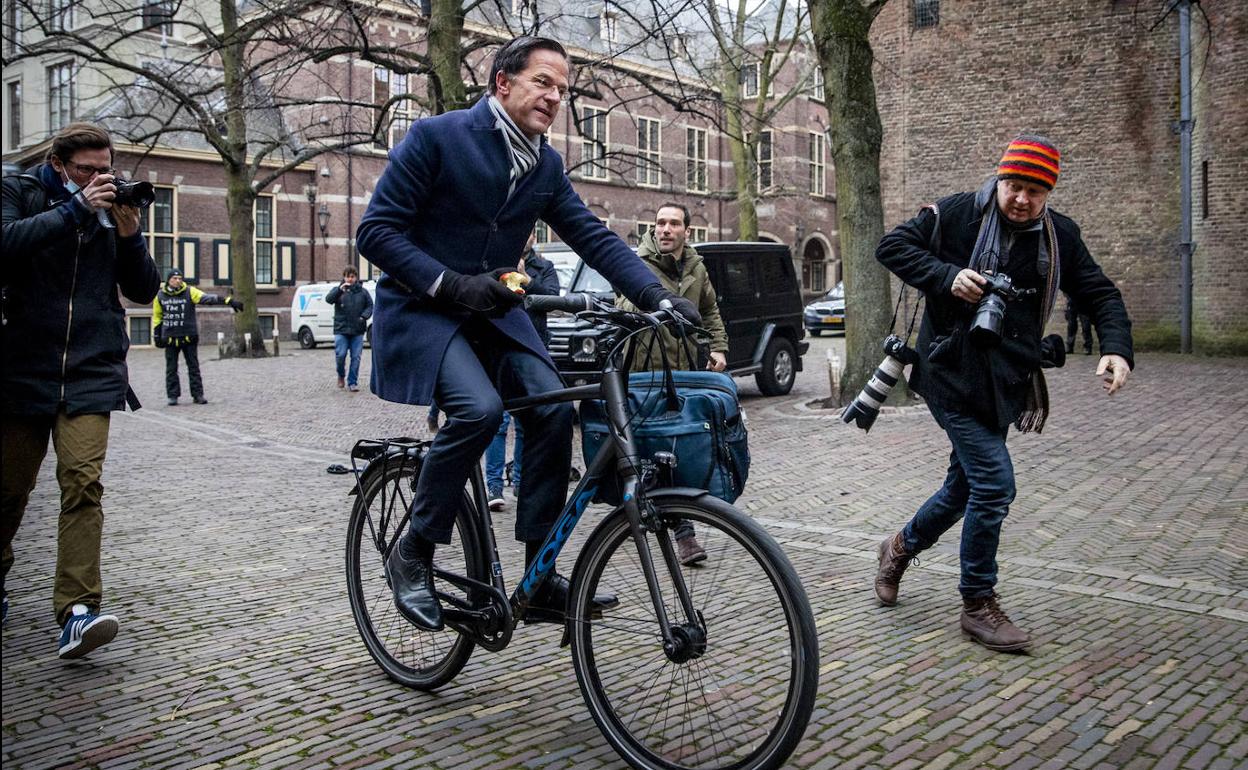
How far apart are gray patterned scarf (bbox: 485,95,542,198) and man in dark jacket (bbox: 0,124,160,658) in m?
1.62

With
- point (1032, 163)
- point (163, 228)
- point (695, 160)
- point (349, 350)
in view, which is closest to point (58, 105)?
point (163, 228)

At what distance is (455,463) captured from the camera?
11.2 feet

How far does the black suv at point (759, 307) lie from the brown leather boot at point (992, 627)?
29.9 feet

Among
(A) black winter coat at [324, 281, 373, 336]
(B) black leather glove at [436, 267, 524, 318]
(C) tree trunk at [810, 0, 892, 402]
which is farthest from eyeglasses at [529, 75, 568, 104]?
(A) black winter coat at [324, 281, 373, 336]

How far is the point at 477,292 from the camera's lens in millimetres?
3244

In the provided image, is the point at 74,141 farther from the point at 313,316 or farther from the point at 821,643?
the point at 313,316

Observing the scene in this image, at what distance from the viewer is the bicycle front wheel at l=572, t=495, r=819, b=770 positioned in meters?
2.80

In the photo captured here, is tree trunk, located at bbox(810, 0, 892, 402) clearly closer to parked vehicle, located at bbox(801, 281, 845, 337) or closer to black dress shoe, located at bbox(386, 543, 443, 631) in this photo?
black dress shoe, located at bbox(386, 543, 443, 631)

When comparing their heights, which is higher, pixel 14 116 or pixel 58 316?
pixel 14 116

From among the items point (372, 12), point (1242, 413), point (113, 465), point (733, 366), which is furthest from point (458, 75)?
point (1242, 413)

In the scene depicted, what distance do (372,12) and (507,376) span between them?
13287mm

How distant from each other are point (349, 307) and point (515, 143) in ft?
46.5

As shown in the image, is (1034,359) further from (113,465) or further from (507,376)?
(113,465)

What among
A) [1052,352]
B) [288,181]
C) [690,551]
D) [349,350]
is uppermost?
[288,181]
